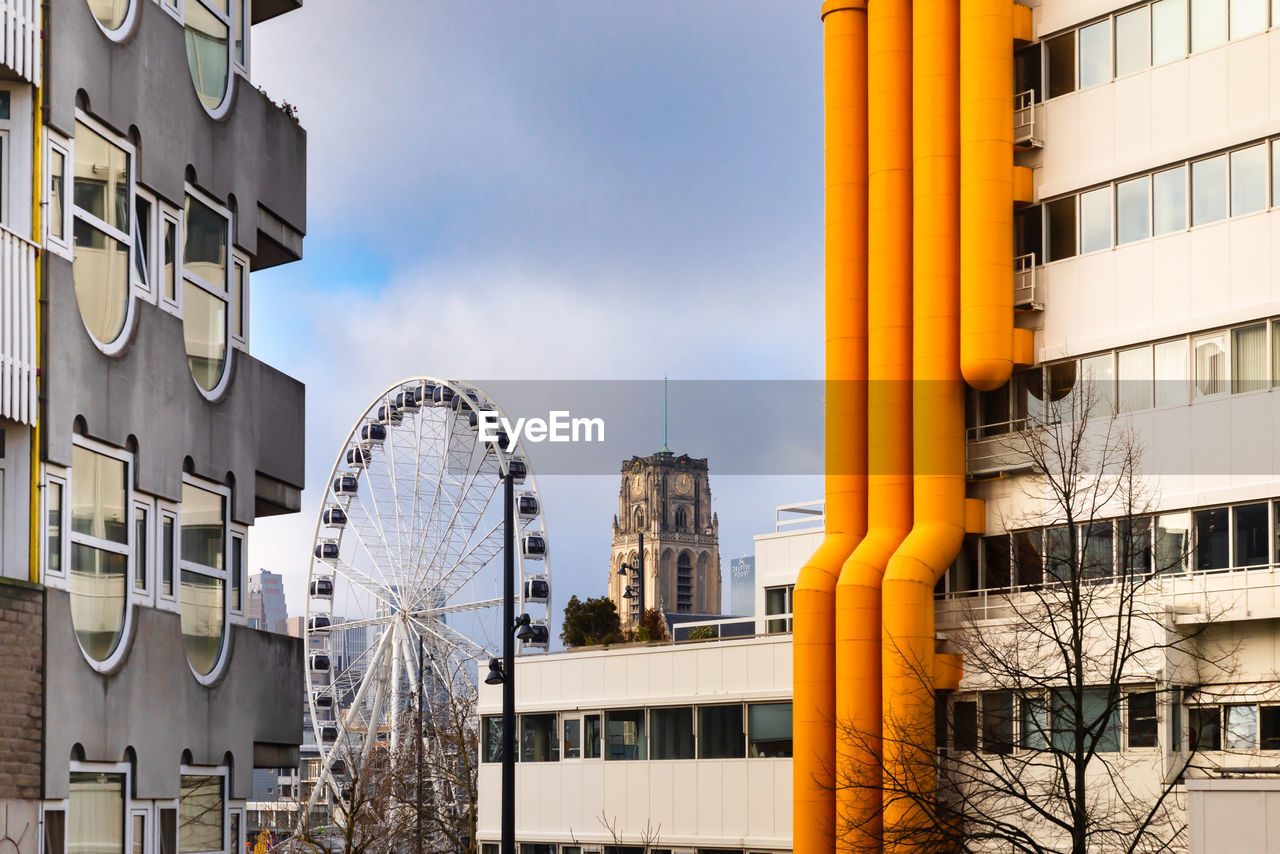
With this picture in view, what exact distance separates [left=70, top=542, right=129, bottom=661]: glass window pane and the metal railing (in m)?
23.3

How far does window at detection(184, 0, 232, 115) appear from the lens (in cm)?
1975

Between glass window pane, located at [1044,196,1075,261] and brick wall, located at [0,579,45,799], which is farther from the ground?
glass window pane, located at [1044,196,1075,261]

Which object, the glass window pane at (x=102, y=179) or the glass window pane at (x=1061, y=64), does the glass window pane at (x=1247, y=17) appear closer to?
the glass window pane at (x=1061, y=64)

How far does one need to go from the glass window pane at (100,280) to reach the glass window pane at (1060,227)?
22.1m

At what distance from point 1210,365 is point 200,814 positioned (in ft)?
68.1

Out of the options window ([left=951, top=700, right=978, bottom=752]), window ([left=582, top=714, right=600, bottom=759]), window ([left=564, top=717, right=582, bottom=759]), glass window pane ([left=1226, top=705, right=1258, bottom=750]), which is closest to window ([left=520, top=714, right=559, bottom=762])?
window ([left=564, top=717, right=582, bottom=759])

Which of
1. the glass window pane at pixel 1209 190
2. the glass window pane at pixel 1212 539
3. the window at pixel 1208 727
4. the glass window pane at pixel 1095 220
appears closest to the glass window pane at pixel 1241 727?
the window at pixel 1208 727

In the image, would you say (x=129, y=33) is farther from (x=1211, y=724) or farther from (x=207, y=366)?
(x=1211, y=724)

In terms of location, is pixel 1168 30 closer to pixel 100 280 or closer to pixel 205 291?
pixel 205 291

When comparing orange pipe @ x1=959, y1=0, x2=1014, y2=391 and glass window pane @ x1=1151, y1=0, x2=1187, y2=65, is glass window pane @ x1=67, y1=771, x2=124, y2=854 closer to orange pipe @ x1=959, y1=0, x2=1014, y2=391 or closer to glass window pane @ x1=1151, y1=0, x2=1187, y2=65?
orange pipe @ x1=959, y1=0, x2=1014, y2=391

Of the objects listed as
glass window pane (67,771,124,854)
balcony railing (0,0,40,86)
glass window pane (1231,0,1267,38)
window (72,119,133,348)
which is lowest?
glass window pane (67,771,124,854)

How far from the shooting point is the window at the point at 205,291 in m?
19.3

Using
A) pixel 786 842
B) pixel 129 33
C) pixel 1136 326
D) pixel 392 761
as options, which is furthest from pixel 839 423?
pixel 392 761

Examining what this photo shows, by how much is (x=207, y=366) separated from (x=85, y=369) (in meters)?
3.03
